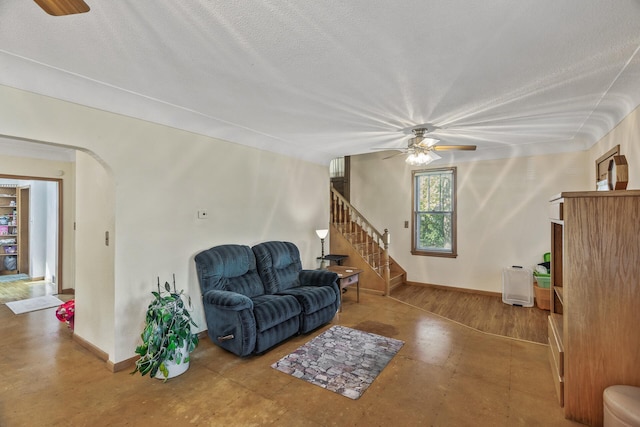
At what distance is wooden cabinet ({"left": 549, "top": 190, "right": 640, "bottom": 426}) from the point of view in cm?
197

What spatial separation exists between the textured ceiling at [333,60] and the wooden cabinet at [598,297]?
1067 mm

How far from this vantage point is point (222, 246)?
355cm

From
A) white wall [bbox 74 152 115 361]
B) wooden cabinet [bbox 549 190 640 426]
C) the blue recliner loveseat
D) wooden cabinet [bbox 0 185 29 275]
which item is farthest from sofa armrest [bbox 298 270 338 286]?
wooden cabinet [bbox 0 185 29 275]

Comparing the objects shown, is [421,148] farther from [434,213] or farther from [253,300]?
[253,300]

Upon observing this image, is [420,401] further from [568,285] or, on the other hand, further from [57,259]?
[57,259]

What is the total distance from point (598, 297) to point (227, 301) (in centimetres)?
293

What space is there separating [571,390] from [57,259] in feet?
22.9

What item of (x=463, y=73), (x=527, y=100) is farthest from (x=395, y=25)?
(x=527, y=100)

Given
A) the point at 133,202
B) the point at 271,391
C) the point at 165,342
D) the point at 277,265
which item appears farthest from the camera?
the point at 277,265

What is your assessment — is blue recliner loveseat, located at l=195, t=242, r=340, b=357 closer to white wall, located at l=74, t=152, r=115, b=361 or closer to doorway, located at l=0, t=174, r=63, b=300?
white wall, located at l=74, t=152, r=115, b=361

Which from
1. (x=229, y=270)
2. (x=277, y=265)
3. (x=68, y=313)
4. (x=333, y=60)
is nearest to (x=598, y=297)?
(x=333, y=60)

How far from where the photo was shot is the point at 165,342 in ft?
8.30

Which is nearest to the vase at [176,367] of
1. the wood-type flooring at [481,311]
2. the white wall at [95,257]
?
the white wall at [95,257]

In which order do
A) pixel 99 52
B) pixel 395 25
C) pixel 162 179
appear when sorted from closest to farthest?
pixel 395 25 < pixel 99 52 < pixel 162 179
